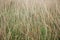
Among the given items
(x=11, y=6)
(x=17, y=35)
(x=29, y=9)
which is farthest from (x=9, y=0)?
(x=17, y=35)

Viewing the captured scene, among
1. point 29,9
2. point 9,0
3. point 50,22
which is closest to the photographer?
point 50,22

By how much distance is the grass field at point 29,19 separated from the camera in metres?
2.21

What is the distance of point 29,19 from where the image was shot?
8.00 ft

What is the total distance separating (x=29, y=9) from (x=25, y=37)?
57cm

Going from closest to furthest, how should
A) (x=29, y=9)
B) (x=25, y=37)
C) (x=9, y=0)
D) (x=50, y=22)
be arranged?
(x=25, y=37)
(x=50, y=22)
(x=29, y=9)
(x=9, y=0)

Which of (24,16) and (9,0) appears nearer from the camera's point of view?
(24,16)

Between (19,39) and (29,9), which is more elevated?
(29,9)

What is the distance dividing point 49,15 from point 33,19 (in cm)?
22

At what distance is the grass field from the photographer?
2.21 metres

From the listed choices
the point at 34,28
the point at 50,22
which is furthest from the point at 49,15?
the point at 34,28

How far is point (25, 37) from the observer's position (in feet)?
7.14

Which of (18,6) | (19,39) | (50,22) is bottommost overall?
(19,39)

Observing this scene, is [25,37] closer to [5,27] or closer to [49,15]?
[5,27]

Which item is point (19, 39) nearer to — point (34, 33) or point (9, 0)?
point (34, 33)
